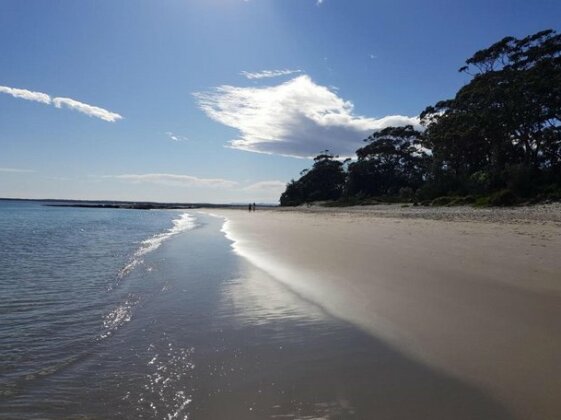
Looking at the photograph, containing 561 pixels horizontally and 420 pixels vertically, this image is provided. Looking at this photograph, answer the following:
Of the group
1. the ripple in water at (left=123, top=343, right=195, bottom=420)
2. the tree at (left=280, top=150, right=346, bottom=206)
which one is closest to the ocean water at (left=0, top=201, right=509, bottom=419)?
the ripple in water at (left=123, top=343, right=195, bottom=420)

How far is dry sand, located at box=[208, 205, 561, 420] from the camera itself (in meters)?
3.82

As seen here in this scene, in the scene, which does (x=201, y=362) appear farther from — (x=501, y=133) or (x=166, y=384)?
(x=501, y=133)

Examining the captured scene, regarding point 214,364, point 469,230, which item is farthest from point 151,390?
point 469,230

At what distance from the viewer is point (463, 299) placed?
6.42 m

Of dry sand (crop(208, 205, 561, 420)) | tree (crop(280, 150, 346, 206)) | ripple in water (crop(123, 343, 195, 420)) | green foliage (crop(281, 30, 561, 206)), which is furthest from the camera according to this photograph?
tree (crop(280, 150, 346, 206))

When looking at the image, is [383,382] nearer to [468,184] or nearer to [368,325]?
[368,325]

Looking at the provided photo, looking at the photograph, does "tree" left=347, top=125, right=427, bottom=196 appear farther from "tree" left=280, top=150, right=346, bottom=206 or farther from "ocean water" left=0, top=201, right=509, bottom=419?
"ocean water" left=0, top=201, right=509, bottom=419

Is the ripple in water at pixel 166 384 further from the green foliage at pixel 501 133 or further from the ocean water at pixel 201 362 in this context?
the green foliage at pixel 501 133

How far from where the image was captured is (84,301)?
7.37m

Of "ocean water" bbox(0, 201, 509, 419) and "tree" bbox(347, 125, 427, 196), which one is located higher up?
"tree" bbox(347, 125, 427, 196)

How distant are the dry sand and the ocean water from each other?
1.17 ft

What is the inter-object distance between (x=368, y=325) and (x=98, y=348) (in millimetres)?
3361

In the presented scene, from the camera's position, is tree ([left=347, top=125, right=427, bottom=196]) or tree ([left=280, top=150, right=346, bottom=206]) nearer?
tree ([left=347, top=125, right=427, bottom=196])

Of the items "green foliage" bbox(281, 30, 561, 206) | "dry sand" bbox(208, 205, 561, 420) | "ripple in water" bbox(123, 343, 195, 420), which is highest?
"green foliage" bbox(281, 30, 561, 206)
